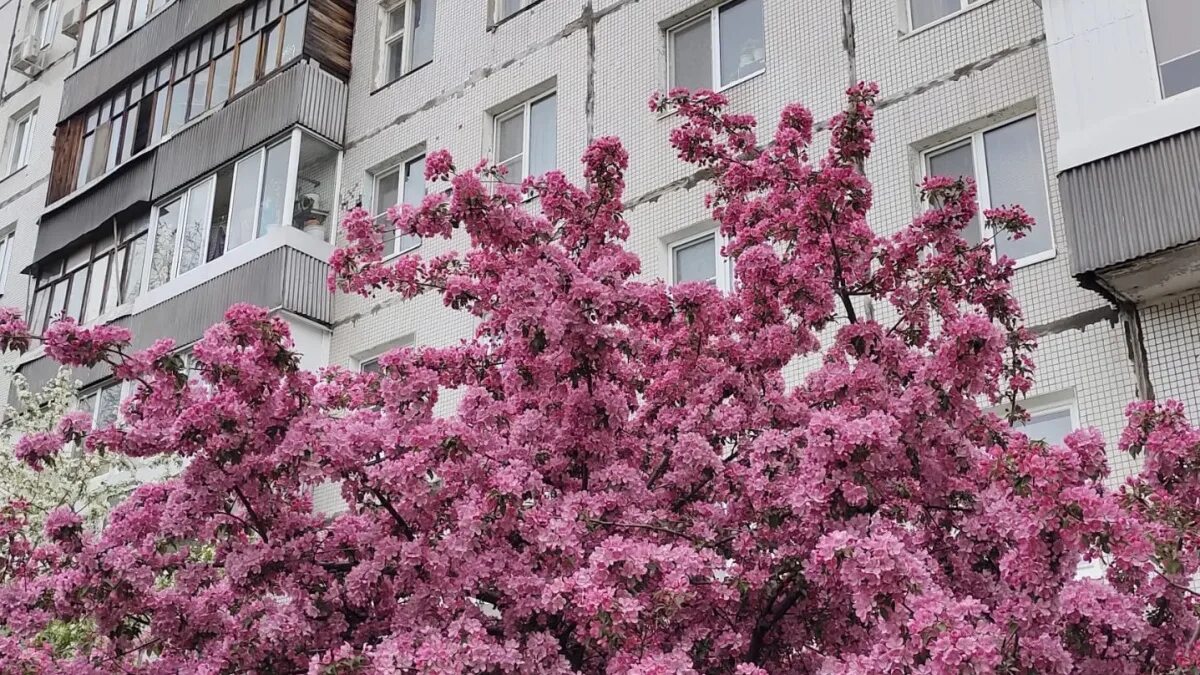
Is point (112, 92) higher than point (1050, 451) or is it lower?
higher

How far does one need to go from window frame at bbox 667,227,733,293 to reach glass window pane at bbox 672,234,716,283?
1 cm

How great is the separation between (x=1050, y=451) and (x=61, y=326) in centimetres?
469

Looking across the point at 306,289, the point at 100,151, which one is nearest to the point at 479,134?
the point at 306,289

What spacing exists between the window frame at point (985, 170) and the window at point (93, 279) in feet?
37.1

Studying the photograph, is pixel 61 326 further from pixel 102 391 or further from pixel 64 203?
pixel 64 203

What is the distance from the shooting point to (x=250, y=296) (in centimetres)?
1509

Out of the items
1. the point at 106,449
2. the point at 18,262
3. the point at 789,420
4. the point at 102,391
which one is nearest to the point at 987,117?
the point at 789,420

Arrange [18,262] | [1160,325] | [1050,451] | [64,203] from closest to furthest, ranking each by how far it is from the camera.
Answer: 1. [1050,451]
2. [1160,325]
3. [64,203]
4. [18,262]

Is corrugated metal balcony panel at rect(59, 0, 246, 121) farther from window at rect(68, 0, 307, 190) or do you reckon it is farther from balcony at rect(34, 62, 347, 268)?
balcony at rect(34, 62, 347, 268)

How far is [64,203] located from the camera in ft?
64.0

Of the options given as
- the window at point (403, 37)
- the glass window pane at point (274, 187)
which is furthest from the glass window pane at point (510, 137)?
the glass window pane at point (274, 187)

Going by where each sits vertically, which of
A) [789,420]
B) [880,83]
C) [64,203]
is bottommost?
[789,420]

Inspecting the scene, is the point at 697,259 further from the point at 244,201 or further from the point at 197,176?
the point at 197,176

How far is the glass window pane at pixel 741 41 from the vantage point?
13055 mm
